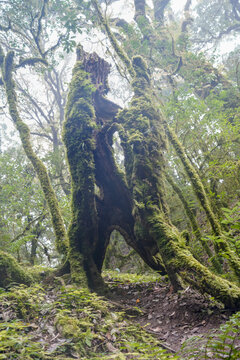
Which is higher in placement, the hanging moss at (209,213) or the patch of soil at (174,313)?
the hanging moss at (209,213)

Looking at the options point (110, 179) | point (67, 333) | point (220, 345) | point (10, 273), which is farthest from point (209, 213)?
point (10, 273)

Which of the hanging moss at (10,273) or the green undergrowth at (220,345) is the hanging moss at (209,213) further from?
the hanging moss at (10,273)

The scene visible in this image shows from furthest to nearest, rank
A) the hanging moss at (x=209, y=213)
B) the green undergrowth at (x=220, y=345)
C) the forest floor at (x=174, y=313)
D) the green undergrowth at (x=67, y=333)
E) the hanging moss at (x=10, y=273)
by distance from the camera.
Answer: the hanging moss at (x=10, y=273) < the hanging moss at (x=209, y=213) < the forest floor at (x=174, y=313) < the green undergrowth at (x=67, y=333) < the green undergrowth at (x=220, y=345)

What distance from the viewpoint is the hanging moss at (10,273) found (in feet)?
16.2

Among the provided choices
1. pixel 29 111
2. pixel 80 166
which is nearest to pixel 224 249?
pixel 80 166

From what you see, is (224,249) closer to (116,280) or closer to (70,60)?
(116,280)

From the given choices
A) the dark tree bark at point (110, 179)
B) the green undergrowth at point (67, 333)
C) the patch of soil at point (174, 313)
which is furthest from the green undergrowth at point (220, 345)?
the dark tree bark at point (110, 179)

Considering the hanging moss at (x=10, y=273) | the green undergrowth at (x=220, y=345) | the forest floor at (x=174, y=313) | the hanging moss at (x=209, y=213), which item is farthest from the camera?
the hanging moss at (x=10, y=273)

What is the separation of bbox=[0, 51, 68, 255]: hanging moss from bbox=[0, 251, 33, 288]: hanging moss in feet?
3.78

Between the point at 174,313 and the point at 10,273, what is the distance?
343 cm

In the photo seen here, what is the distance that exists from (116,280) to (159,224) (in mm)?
2530

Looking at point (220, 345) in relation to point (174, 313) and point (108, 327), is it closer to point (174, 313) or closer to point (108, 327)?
point (108, 327)

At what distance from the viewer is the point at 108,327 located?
3.30 m

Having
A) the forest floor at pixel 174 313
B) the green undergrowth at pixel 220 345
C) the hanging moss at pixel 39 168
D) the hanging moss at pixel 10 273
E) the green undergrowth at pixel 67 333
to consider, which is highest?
the hanging moss at pixel 39 168
